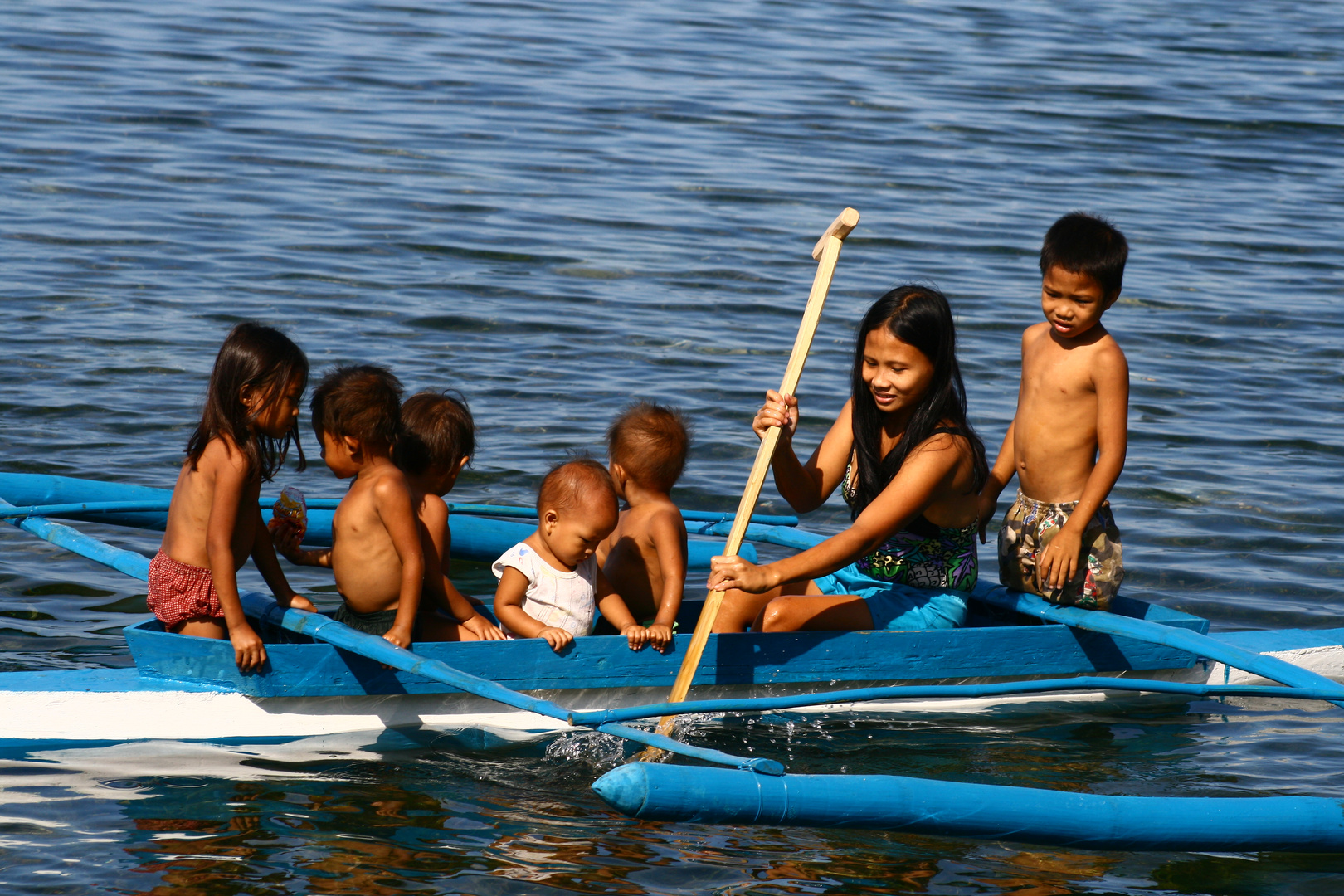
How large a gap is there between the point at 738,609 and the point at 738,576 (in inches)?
23.5

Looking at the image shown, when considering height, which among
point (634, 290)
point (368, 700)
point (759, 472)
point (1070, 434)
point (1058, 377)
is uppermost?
point (634, 290)

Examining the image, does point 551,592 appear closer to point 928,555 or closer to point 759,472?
point 759,472

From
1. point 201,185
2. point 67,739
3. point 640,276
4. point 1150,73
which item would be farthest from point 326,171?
point 1150,73

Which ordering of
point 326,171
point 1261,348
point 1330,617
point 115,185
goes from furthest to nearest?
point 326,171 < point 115,185 < point 1261,348 < point 1330,617

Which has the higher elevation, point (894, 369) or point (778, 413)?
point (894, 369)

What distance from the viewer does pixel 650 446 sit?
15.3 feet

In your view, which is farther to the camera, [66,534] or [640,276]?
[640,276]

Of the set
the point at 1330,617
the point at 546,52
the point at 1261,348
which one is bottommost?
the point at 1330,617

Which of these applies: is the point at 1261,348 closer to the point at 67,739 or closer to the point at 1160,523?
the point at 1160,523

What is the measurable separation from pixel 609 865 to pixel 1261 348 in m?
6.66

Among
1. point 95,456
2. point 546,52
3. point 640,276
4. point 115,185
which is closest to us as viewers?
point 95,456

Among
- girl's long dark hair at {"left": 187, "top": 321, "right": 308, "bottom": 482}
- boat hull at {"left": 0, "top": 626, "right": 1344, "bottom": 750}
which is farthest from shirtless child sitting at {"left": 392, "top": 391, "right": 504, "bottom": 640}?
girl's long dark hair at {"left": 187, "top": 321, "right": 308, "bottom": 482}

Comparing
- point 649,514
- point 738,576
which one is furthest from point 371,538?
point 738,576

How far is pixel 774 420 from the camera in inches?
175
